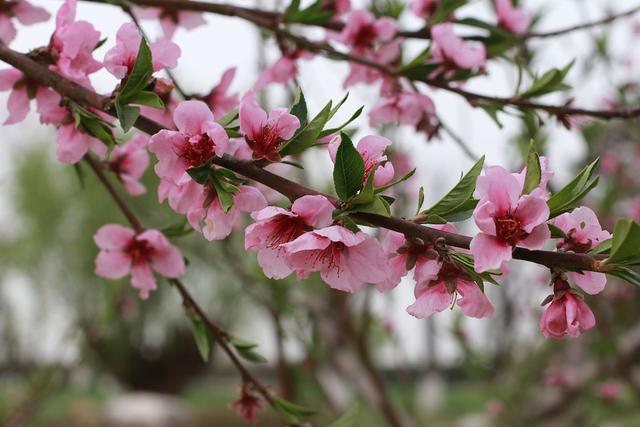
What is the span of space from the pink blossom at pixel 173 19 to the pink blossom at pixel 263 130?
1.70 feet

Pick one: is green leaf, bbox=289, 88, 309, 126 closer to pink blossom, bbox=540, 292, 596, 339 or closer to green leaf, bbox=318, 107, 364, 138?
green leaf, bbox=318, 107, 364, 138

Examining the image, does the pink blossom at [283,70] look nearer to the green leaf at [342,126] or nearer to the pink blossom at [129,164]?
the pink blossom at [129,164]

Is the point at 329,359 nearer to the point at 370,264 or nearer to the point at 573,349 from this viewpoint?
the point at 573,349

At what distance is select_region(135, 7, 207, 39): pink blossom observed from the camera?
958 mm

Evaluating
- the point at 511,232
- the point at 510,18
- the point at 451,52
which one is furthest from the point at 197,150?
the point at 510,18

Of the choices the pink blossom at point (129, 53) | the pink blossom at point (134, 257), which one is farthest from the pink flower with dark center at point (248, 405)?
the pink blossom at point (129, 53)

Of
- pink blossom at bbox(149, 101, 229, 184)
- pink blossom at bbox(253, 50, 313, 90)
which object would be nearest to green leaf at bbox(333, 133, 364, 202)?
pink blossom at bbox(149, 101, 229, 184)

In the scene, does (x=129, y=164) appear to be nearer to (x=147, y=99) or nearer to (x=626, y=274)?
(x=147, y=99)

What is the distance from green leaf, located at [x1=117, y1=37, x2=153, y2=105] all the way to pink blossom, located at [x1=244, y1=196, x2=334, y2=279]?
0.44 ft

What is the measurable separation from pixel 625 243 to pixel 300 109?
24 cm

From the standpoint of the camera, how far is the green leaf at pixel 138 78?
490mm

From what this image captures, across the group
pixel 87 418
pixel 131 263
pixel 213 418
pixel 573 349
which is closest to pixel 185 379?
pixel 213 418

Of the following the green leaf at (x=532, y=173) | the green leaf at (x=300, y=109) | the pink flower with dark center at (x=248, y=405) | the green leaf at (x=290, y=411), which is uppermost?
the green leaf at (x=300, y=109)

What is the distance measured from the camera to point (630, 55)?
2775 mm
